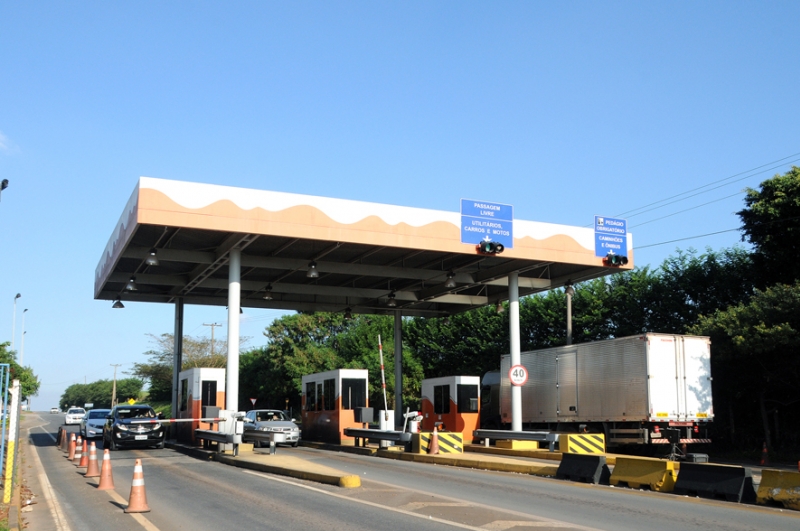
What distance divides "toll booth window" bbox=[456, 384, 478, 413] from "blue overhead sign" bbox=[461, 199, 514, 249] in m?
6.76

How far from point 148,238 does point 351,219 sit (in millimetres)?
6328

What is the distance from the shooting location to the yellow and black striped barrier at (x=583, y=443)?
19.4 meters

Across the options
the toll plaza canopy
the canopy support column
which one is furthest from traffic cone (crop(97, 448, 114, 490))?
the toll plaza canopy

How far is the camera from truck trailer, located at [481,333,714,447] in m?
21.4

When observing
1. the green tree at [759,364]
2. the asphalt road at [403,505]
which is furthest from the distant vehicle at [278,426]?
the green tree at [759,364]

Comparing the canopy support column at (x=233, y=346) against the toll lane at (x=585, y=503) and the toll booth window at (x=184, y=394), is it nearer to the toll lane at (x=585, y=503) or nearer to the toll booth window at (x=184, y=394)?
the toll lane at (x=585, y=503)

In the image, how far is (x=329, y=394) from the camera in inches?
1161

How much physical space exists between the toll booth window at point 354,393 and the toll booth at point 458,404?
2911 mm

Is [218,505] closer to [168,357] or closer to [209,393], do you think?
[209,393]

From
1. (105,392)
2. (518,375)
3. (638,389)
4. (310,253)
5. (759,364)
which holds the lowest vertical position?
(105,392)

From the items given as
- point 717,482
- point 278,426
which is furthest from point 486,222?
point 717,482

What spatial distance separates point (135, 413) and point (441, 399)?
11.5 m

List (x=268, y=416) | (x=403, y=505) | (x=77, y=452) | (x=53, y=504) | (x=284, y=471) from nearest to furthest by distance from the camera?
(x=403, y=505), (x=53, y=504), (x=284, y=471), (x=77, y=452), (x=268, y=416)

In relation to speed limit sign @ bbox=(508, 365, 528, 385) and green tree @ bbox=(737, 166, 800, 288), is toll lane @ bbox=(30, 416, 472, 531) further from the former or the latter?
green tree @ bbox=(737, 166, 800, 288)
